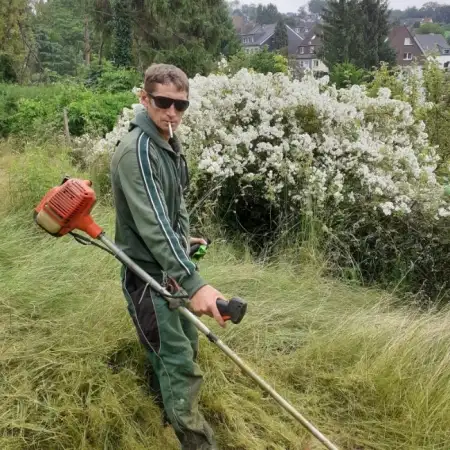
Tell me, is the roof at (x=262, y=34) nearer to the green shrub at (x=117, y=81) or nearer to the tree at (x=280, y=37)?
the tree at (x=280, y=37)

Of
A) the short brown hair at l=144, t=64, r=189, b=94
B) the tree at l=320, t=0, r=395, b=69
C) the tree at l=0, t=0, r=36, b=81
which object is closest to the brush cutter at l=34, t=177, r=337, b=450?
the short brown hair at l=144, t=64, r=189, b=94

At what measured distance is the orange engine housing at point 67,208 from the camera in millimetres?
2297

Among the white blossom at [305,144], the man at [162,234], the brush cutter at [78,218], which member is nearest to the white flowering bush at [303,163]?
the white blossom at [305,144]

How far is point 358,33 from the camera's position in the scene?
3684cm

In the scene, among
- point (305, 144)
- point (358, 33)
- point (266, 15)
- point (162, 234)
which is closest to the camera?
point (162, 234)

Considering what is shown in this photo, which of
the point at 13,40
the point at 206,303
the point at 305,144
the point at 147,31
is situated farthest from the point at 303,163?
the point at 13,40

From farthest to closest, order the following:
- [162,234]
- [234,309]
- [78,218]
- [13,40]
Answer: [13,40], [78,218], [162,234], [234,309]

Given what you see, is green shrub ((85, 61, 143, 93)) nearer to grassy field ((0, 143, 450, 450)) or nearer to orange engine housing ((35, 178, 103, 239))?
grassy field ((0, 143, 450, 450))

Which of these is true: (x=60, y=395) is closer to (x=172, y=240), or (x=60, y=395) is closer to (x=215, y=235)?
(x=172, y=240)

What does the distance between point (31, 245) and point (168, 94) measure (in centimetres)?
256

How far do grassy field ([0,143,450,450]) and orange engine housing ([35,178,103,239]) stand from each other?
3.01ft

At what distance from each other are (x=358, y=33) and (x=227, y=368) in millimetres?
37335

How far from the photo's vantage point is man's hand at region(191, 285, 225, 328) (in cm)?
214

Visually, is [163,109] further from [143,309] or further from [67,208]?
[143,309]
